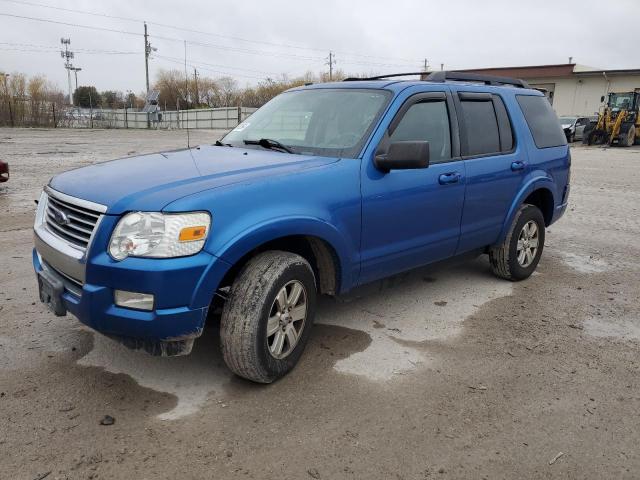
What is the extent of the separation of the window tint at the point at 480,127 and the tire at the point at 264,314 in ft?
6.55

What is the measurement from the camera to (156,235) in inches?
106

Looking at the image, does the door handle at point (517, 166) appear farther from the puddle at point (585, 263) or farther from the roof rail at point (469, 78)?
the puddle at point (585, 263)

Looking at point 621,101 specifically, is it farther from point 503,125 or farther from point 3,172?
point 3,172

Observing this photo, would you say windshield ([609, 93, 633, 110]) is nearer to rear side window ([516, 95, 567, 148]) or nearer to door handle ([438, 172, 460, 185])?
rear side window ([516, 95, 567, 148])

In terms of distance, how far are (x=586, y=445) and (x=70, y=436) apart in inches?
103

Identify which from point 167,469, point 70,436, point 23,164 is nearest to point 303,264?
point 167,469

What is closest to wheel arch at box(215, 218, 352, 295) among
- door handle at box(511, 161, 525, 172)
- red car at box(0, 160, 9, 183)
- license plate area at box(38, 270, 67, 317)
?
license plate area at box(38, 270, 67, 317)

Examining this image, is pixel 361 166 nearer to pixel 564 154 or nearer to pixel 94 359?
pixel 94 359

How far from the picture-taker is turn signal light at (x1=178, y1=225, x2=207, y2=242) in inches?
106

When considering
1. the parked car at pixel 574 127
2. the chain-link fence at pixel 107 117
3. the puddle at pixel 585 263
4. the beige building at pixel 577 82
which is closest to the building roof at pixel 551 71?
the beige building at pixel 577 82

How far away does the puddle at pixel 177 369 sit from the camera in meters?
3.11

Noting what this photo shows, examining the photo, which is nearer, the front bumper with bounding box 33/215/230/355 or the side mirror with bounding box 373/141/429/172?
the front bumper with bounding box 33/215/230/355

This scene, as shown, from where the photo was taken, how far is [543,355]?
373 centimetres

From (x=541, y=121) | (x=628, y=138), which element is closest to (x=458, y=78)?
(x=541, y=121)
